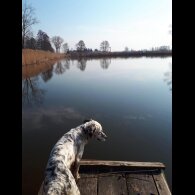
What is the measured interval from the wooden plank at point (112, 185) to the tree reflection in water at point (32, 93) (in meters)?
12.0

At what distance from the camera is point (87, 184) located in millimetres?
5297

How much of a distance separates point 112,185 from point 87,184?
20.7 inches

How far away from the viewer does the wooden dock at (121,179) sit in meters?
5.02

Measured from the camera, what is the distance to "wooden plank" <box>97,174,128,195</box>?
16.4ft

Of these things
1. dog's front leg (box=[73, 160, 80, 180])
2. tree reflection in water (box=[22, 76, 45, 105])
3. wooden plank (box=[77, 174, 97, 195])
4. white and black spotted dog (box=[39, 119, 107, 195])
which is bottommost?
wooden plank (box=[77, 174, 97, 195])

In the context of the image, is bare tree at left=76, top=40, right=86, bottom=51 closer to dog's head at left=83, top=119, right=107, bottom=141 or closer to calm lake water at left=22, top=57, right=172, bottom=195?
calm lake water at left=22, top=57, right=172, bottom=195

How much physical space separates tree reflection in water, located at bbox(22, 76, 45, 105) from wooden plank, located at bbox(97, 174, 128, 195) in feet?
39.5

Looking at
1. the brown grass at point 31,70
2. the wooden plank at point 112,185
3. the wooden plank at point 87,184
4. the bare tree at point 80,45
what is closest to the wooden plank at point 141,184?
the wooden plank at point 112,185

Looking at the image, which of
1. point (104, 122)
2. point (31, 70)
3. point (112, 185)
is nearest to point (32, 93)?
point (104, 122)

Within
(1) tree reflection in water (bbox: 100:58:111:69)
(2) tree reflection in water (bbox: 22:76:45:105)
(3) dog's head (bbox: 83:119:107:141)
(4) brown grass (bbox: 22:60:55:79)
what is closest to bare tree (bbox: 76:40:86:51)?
(1) tree reflection in water (bbox: 100:58:111:69)

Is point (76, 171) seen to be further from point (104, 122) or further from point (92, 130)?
point (104, 122)
